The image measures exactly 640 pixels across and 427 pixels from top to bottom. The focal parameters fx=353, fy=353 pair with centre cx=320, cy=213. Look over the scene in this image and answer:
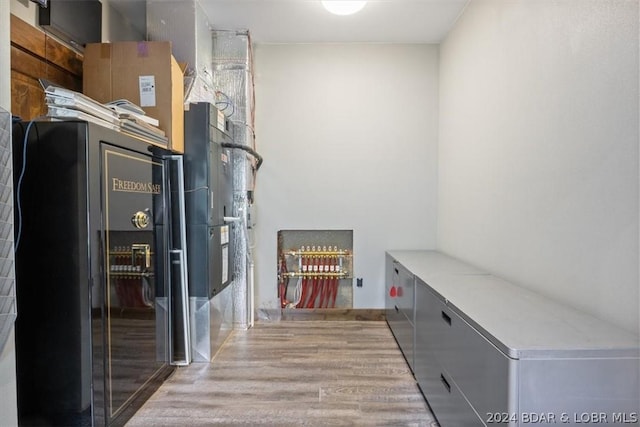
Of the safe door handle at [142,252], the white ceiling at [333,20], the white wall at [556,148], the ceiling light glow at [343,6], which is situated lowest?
the safe door handle at [142,252]

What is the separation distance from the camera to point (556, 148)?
1.84 meters

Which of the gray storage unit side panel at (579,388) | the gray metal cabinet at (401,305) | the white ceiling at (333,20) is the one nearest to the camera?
the gray storage unit side panel at (579,388)

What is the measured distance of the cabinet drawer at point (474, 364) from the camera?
1262 millimetres

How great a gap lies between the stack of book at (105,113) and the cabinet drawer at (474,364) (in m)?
2.04

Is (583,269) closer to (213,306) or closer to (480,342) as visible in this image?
(480,342)

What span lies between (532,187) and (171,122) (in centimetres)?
236

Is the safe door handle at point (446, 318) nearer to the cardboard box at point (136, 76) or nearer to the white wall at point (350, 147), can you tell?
the white wall at point (350, 147)

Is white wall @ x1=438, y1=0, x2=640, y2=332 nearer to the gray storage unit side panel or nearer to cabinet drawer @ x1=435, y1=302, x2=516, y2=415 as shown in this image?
the gray storage unit side panel

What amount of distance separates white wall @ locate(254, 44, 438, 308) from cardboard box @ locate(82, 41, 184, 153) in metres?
1.38

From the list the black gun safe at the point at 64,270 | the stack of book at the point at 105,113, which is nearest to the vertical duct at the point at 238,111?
the stack of book at the point at 105,113

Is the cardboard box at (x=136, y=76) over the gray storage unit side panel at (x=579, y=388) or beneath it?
over

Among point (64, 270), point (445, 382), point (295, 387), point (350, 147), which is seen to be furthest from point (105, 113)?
point (350, 147)

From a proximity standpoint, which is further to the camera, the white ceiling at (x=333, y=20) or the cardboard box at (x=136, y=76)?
the white ceiling at (x=333, y=20)

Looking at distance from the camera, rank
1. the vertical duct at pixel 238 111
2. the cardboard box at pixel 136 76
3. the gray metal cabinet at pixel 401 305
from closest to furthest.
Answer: the cardboard box at pixel 136 76
the gray metal cabinet at pixel 401 305
the vertical duct at pixel 238 111
